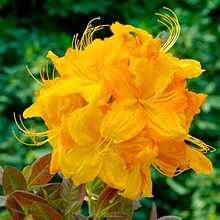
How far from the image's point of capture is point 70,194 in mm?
1096

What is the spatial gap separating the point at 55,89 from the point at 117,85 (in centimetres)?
9

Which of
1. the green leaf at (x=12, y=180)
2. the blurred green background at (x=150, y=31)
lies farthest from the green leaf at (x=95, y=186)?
the blurred green background at (x=150, y=31)

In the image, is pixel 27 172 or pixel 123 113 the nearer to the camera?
pixel 123 113

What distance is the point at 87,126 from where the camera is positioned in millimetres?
985

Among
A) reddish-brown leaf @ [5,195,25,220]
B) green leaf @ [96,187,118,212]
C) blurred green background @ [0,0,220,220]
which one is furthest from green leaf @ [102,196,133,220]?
blurred green background @ [0,0,220,220]

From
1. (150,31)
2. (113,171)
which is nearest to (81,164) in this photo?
(113,171)

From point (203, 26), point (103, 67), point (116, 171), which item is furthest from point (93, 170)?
point (203, 26)

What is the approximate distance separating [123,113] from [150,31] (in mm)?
1618

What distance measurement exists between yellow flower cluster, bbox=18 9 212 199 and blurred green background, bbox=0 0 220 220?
1.31 metres

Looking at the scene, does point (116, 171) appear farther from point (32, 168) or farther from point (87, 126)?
point (32, 168)

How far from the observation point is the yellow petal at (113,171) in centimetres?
98

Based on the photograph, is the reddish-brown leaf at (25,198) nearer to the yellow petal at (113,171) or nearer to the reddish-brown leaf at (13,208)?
the reddish-brown leaf at (13,208)

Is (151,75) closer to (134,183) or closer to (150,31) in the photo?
(134,183)

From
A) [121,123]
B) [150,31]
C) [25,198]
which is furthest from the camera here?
[150,31]
